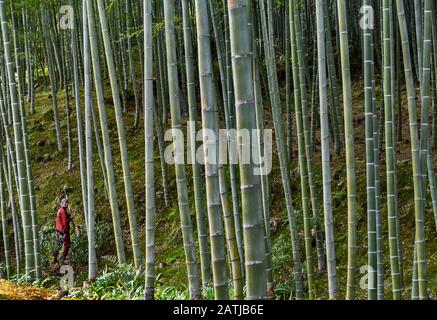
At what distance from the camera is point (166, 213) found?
9.45 m

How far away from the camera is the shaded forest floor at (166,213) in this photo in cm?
671

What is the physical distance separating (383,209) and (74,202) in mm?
5099

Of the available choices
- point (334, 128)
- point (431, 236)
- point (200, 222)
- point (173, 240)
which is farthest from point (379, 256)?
point (173, 240)

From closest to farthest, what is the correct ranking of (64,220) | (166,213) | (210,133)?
(210,133), (64,220), (166,213)

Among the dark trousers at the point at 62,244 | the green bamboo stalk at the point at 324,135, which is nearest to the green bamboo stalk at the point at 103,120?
the green bamboo stalk at the point at 324,135

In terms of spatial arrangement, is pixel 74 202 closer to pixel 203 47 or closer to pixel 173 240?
pixel 173 240

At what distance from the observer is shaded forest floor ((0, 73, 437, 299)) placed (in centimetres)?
671

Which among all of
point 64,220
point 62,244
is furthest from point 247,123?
point 62,244

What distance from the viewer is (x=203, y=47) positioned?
9.54 feet

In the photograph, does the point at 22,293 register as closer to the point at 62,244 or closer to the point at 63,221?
the point at 63,221

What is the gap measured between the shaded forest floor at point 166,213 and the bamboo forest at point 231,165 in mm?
28

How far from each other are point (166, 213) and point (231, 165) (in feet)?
13.7

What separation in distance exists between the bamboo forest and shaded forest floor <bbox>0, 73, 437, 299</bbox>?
28mm
